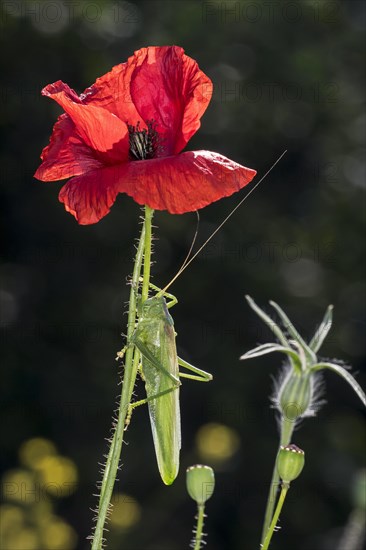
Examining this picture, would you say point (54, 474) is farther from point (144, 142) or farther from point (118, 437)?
point (118, 437)

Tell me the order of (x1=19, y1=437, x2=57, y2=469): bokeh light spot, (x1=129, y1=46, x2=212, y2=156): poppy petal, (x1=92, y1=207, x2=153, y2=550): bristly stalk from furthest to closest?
1. (x1=19, y1=437, x2=57, y2=469): bokeh light spot
2. (x1=129, y1=46, x2=212, y2=156): poppy petal
3. (x1=92, y1=207, x2=153, y2=550): bristly stalk

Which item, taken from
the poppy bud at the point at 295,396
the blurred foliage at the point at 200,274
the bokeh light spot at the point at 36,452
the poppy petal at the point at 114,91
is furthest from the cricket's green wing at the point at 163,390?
the blurred foliage at the point at 200,274

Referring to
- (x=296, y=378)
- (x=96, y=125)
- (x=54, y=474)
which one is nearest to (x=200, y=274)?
(x=54, y=474)

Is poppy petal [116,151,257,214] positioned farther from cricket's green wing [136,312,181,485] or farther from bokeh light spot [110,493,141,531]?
bokeh light spot [110,493,141,531]

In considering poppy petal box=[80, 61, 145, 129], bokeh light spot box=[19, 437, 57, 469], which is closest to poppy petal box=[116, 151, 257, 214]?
poppy petal box=[80, 61, 145, 129]

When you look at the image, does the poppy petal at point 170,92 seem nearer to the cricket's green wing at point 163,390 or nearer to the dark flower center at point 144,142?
the dark flower center at point 144,142

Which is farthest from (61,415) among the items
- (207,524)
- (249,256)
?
(249,256)
